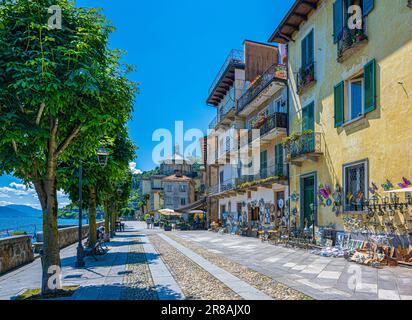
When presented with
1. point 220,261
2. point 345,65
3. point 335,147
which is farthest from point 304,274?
point 345,65

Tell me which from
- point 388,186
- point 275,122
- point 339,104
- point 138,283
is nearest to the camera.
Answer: point 138,283

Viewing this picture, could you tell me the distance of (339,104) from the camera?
14.0 m

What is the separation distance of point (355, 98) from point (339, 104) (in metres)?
0.71

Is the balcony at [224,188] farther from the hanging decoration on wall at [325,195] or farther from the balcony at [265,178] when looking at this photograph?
the hanging decoration on wall at [325,195]

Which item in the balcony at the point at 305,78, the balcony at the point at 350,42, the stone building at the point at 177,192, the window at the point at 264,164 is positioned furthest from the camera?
the stone building at the point at 177,192

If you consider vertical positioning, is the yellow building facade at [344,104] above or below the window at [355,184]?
above

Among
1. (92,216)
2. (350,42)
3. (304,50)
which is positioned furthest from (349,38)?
(92,216)

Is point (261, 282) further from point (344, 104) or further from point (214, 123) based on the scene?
point (214, 123)

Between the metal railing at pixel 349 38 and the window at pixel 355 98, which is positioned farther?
the window at pixel 355 98

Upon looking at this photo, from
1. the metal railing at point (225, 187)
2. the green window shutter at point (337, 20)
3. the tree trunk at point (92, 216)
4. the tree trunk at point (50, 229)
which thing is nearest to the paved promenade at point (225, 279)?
the tree trunk at point (50, 229)

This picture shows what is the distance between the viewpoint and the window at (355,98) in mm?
13179

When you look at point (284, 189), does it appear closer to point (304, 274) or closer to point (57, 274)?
point (304, 274)

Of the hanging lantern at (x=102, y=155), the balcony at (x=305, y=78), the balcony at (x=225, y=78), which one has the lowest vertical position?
the hanging lantern at (x=102, y=155)
